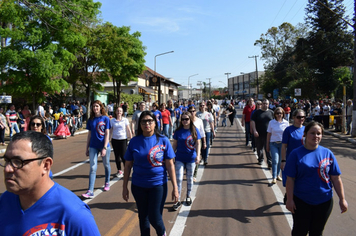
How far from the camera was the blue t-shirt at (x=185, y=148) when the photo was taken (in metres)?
5.45

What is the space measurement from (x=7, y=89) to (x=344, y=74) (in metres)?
35.0

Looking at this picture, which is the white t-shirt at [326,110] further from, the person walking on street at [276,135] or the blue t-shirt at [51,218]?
the blue t-shirt at [51,218]

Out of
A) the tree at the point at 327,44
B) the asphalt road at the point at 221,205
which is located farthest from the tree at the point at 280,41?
the asphalt road at the point at 221,205

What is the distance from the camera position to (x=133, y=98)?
133 ft

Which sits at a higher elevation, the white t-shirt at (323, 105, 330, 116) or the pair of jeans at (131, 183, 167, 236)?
the white t-shirt at (323, 105, 330, 116)

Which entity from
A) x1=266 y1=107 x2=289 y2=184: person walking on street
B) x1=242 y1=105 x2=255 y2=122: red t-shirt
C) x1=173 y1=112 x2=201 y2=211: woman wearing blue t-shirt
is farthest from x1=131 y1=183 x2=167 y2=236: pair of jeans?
x1=242 y1=105 x2=255 y2=122: red t-shirt

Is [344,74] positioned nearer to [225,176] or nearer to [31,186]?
[225,176]

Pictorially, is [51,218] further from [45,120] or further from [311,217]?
[45,120]

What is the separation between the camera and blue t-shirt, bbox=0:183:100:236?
62.1 inches

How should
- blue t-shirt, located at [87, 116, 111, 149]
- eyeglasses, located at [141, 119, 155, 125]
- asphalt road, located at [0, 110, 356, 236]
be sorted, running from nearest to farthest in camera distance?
1. eyeglasses, located at [141, 119, 155, 125]
2. asphalt road, located at [0, 110, 356, 236]
3. blue t-shirt, located at [87, 116, 111, 149]

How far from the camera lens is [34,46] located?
16.5m

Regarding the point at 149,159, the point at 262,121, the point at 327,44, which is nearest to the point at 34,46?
the point at 262,121

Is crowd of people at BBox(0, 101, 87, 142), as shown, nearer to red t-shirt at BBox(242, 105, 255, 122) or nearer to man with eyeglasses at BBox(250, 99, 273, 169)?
red t-shirt at BBox(242, 105, 255, 122)

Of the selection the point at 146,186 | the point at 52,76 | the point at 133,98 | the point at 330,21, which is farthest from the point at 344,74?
the point at 146,186
